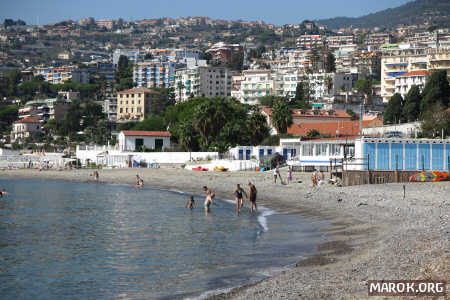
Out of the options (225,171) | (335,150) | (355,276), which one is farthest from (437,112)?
(355,276)

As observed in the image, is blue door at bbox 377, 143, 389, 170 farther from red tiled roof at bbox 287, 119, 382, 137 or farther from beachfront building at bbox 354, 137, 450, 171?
red tiled roof at bbox 287, 119, 382, 137

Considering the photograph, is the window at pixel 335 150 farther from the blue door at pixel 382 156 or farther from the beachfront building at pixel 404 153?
the blue door at pixel 382 156

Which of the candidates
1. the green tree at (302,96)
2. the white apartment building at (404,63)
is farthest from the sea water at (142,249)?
the white apartment building at (404,63)

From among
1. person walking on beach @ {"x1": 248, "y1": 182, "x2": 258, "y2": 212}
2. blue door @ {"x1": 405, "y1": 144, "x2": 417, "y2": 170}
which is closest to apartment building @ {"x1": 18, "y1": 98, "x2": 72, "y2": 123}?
blue door @ {"x1": 405, "y1": 144, "x2": 417, "y2": 170}

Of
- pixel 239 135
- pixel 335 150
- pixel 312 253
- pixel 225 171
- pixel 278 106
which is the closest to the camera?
pixel 312 253

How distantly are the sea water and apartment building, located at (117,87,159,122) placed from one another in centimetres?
14148

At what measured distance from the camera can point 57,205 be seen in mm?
36625

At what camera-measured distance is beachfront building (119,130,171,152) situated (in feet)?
267

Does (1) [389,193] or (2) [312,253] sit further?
(1) [389,193]

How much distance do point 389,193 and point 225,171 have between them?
1141 inches

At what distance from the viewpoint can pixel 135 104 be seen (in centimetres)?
17700

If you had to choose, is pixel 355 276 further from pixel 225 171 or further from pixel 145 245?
pixel 225 171

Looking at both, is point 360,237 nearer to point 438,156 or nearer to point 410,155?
point 410,155

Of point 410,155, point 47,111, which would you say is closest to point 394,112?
point 410,155
